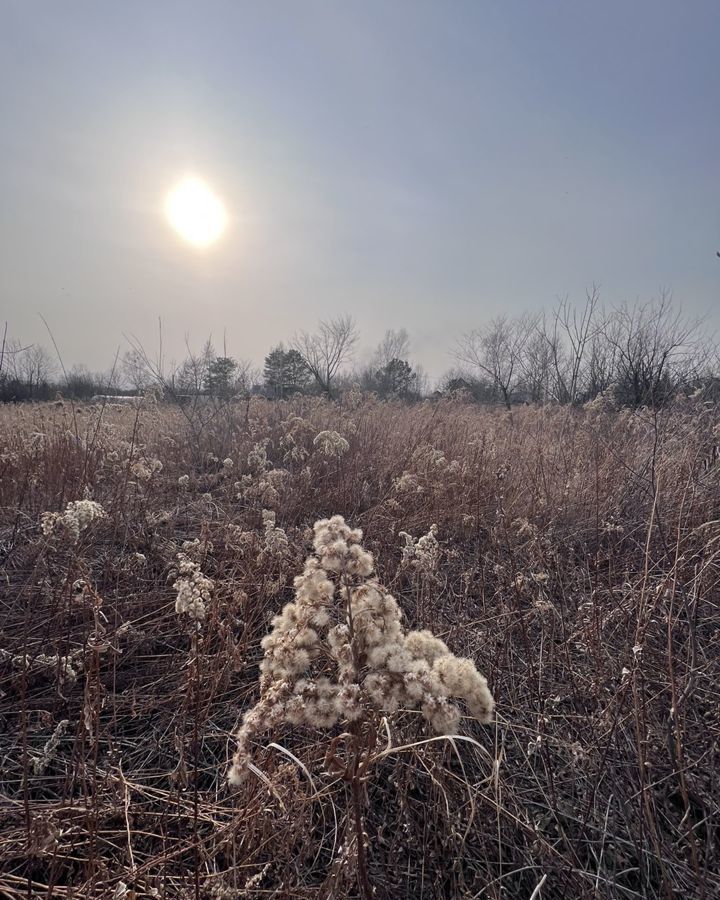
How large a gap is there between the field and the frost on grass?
0.07m

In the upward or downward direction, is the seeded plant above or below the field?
above

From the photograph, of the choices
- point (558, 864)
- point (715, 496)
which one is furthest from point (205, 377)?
point (558, 864)

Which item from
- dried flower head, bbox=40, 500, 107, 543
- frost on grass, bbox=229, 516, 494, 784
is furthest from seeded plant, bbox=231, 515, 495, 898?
dried flower head, bbox=40, 500, 107, 543

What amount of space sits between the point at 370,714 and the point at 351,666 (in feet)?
0.38

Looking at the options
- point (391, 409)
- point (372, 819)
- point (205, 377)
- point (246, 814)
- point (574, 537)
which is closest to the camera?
point (246, 814)

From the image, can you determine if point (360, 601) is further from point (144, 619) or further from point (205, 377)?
point (205, 377)

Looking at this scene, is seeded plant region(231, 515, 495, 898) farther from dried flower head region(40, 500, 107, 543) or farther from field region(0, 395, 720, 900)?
dried flower head region(40, 500, 107, 543)

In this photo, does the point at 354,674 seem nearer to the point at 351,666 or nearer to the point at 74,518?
the point at 351,666

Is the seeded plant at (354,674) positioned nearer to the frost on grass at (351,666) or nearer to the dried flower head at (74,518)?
the frost on grass at (351,666)

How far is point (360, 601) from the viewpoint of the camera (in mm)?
1159

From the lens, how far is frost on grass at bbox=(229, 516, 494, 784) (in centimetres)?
100

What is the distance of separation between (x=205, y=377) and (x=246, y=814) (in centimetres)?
873

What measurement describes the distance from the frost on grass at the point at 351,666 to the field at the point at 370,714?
7 centimetres

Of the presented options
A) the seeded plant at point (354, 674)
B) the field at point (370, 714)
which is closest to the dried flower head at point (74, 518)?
the field at point (370, 714)
